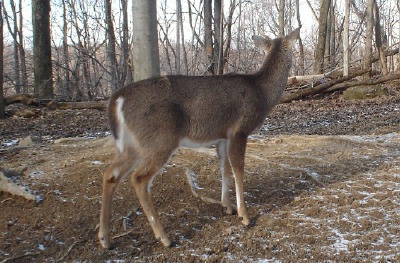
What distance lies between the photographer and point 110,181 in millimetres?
4012

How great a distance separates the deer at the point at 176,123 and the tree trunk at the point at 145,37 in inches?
61.4

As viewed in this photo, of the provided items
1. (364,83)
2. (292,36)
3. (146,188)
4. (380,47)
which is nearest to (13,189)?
(146,188)

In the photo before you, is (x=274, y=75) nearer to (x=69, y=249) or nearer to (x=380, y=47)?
(x=69, y=249)

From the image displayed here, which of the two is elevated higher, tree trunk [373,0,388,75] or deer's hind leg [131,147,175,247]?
tree trunk [373,0,388,75]

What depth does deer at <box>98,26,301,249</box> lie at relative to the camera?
3.96 m

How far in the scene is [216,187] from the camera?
505 cm

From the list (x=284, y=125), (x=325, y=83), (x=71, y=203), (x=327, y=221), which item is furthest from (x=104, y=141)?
(x=325, y=83)

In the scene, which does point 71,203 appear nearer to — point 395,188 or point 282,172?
point 282,172

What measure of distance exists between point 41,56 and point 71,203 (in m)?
10.5

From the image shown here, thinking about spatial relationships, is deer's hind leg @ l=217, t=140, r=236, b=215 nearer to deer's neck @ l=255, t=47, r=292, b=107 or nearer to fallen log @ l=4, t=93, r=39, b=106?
deer's neck @ l=255, t=47, r=292, b=107

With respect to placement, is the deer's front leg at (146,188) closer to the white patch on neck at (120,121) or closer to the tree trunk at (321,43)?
the white patch on neck at (120,121)

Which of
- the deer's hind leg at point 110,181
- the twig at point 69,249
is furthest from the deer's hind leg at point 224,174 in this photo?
the twig at point 69,249

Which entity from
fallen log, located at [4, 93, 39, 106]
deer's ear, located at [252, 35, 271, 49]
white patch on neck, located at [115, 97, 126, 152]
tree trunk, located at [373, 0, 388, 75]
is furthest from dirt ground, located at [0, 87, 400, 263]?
tree trunk, located at [373, 0, 388, 75]

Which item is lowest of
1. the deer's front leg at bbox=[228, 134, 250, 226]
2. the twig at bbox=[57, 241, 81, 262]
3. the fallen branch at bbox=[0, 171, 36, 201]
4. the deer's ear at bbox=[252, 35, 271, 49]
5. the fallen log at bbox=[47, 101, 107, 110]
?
the twig at bbox=[57, 241, 81, 262]
